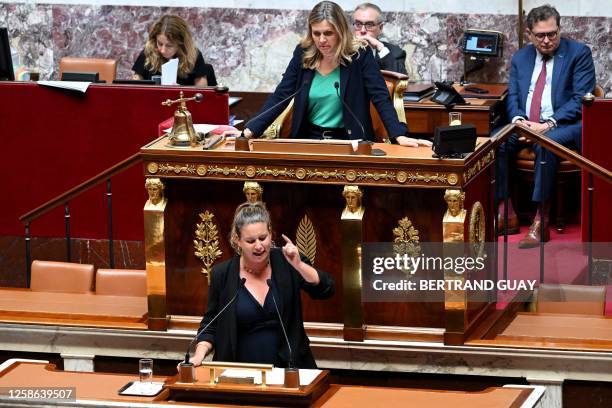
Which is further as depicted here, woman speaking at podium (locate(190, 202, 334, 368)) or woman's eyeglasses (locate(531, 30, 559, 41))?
woman's eyeglasses (locate(531, 30, 559, 41))

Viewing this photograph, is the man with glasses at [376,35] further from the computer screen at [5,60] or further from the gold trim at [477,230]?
the gold trim at [477,230]

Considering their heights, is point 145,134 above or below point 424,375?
above

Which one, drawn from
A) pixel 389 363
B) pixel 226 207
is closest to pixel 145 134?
pixel 226 207

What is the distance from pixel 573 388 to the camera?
7254 mm

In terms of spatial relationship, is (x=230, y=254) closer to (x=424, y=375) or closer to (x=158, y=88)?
(x=424, y=375)

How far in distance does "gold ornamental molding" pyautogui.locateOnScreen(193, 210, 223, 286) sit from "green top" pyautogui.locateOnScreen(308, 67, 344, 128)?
2.45 ft

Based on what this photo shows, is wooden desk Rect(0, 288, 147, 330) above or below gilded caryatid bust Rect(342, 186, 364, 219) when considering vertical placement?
below

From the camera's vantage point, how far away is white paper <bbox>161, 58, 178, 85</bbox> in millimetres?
9870

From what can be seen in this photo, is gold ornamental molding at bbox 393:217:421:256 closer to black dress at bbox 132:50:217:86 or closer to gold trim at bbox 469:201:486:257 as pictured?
gold trim at bbox 469:201:486:257

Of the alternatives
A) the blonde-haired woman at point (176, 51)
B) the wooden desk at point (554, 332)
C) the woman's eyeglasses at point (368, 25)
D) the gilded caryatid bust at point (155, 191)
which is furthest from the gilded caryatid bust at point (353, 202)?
the blonde-haired woman at point (176, 51)

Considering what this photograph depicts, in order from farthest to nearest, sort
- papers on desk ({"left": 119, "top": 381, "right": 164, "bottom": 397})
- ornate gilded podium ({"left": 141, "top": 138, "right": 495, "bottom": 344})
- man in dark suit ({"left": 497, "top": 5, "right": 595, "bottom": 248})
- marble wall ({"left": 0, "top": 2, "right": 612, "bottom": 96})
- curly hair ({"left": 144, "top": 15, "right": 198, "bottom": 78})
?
1. marble wall ({"left": 0, "top": 2, "right": 612, "bottom": 96})
2. curly hair ({"left": 144, "top": 15, "right": 198, "bottom": 78})
3. man in dark suit ({"left": 497, "top": 5, "right": 595, "bottom": 248})
4. ornate gilded podium ({"left": 141, "top": 138, "right": 495, "bottom": 344})
5. papers on desk ({"left": 119, "top": 381, "right": 164, "bottom": 397})

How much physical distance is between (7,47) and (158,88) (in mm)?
1380

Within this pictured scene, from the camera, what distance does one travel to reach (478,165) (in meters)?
7.47

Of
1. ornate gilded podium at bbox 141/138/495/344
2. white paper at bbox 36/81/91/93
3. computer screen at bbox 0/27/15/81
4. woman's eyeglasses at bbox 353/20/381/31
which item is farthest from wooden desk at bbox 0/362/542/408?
woman's eyeglasses at bbox 353/20/381/31
